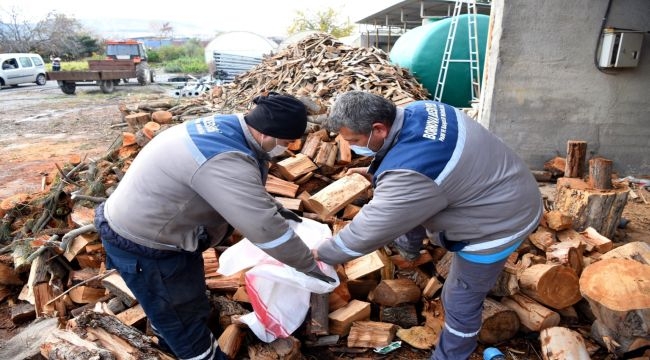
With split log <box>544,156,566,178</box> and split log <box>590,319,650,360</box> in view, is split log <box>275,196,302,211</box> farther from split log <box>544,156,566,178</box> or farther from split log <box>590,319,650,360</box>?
split log <box>544,156,566,178</box>

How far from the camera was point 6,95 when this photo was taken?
17.1 metres

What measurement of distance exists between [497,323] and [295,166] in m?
1.88

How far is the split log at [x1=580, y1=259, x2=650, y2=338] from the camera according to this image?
210 centimetres

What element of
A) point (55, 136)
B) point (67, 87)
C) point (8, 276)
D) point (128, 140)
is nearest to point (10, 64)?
point (67, 87)

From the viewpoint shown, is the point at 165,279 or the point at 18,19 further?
the point at 18,19

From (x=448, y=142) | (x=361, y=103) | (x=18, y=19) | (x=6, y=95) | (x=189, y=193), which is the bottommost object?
(x=6, y=95)

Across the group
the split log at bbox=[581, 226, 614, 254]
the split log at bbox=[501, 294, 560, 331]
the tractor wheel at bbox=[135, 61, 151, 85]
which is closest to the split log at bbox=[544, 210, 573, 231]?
the split log at bbox=[581, 226, 614, 254]

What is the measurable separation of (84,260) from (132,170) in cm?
165

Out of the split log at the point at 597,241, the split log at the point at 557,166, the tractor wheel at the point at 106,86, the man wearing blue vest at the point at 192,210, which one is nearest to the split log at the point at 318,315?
the man wearing blue vest at the point at 192,210

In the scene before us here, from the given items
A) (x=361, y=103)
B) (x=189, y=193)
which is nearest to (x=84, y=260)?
(x=189, y=193)

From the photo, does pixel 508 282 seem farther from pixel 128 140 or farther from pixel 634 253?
pixel 128 140

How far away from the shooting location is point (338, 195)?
9.88 feet

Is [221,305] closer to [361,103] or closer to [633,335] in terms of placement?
[361,103]

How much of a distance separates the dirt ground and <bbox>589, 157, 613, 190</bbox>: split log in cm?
67
